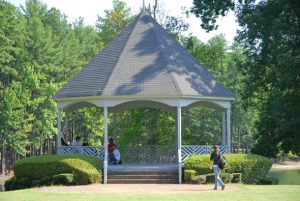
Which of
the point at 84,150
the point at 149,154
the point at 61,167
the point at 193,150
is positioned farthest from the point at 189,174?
the point at 149,154

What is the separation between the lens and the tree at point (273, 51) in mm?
30219

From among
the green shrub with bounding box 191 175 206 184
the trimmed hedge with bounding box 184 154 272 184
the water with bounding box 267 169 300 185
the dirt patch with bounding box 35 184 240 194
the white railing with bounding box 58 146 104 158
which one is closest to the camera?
the dirt patch with bounding box 35 184 240 194

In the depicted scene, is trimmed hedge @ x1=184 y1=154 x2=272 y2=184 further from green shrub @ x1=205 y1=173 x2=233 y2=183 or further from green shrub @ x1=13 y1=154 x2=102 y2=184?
green shrub @ x1=13 y1=154 x2=102 y2=184

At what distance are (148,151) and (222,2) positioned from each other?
29.2 ft

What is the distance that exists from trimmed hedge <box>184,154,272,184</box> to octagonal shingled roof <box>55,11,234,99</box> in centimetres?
290

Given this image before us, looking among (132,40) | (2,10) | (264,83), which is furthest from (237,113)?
(132,40)

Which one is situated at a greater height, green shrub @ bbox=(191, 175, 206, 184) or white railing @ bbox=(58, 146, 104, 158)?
white railing @ bbox=(58, 146, 104, 158)

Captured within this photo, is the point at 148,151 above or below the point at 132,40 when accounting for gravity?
below

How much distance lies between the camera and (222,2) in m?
33.8

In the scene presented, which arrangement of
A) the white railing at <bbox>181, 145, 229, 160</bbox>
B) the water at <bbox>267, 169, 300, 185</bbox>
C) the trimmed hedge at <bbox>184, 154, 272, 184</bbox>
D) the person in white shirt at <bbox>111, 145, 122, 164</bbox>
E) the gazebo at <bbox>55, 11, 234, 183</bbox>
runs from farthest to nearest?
the water at <bbox>267, 169, 300, 185</bbox>
the person in white shirt at <bbox>111, 145, 122, 164</bbox>
the white railing at <bbox>181, 145, 229, 160</bbox>
the gazebo at <bbox>55, 11, 234, 183</bbox>
the trimmed hedge at <bbox>184, 154, 272, 184</bbox>

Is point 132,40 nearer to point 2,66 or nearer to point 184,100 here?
point 184,100

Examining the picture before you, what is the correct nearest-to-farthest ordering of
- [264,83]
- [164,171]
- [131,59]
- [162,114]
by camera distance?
[164,171] → [131,59] → [264,83] → [162,114]

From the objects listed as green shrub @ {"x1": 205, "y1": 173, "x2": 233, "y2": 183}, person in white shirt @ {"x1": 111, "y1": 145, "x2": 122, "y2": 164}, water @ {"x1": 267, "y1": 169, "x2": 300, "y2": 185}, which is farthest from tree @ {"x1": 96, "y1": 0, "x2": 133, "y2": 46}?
green shrub @ {"x1": 205, "y1": 173, "x2": 233, "y2": 183}

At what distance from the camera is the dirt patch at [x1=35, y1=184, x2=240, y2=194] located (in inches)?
860
